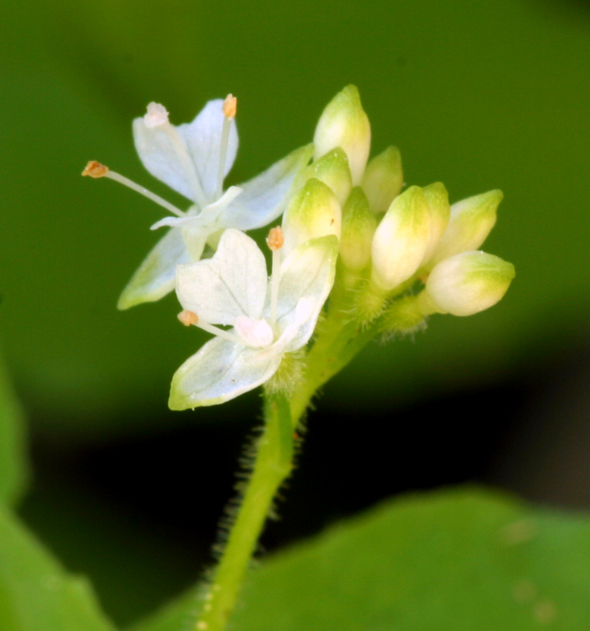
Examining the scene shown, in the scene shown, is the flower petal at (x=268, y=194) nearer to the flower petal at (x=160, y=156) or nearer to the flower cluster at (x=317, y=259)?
the flower cluster at (x=317, y=259)

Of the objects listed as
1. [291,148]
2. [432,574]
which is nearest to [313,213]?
[432,574]

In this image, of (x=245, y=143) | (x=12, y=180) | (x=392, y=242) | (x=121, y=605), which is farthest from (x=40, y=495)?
(x=392, y=242)

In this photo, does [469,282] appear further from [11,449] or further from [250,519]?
[11,449]

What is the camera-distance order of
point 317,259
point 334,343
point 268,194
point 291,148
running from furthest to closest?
point 291,148
point 268,194
point 334,343
point 317,259

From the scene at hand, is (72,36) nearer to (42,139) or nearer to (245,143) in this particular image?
(42,139)

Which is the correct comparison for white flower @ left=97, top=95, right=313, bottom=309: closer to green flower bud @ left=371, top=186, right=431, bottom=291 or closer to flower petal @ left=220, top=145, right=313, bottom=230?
flower petal @ left=220, top=145, right=313, bottom=230

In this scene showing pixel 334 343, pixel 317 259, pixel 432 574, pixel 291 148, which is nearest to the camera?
pixel 317 259
